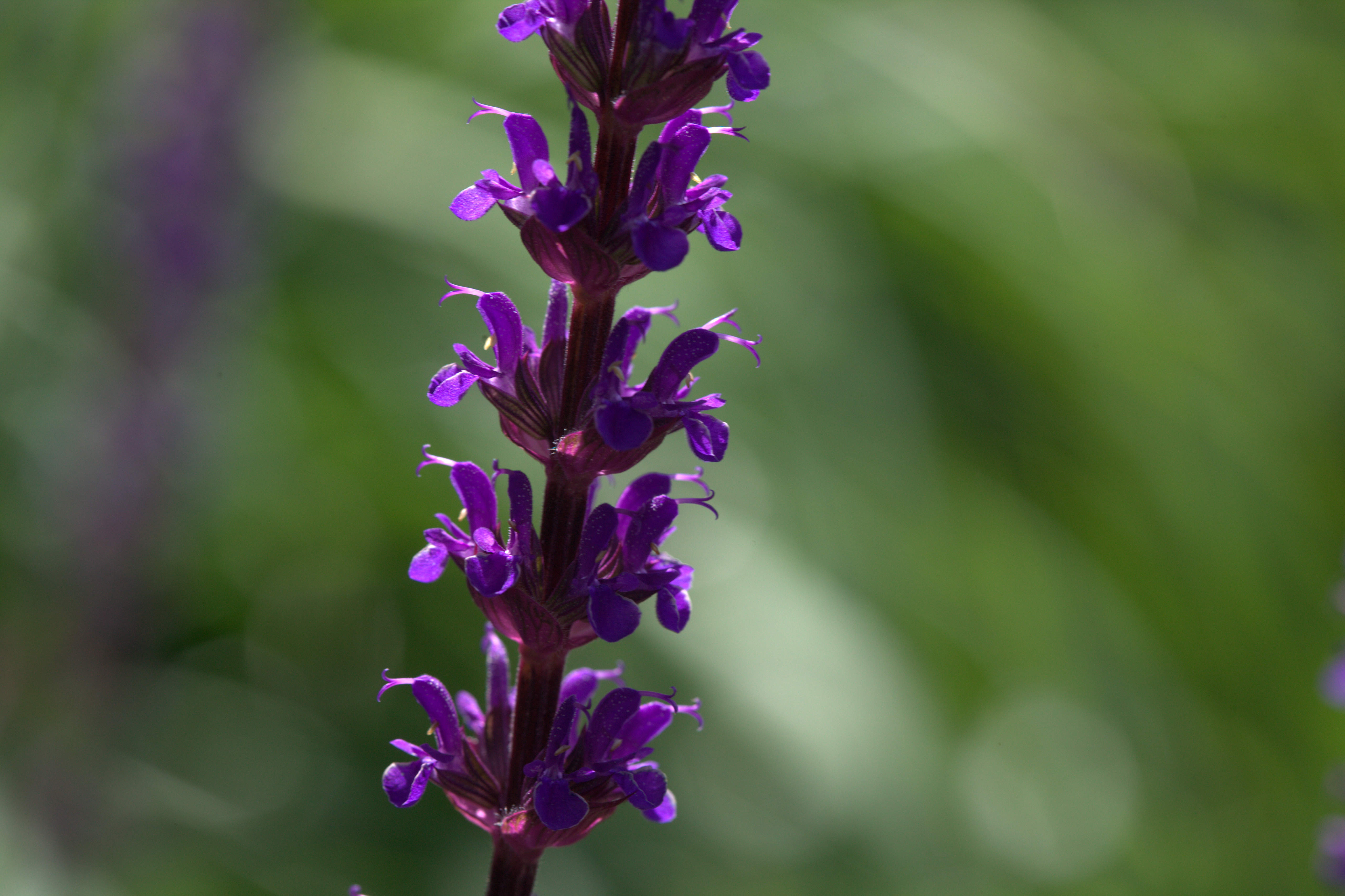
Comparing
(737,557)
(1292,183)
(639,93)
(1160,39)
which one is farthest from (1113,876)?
(1160,39)

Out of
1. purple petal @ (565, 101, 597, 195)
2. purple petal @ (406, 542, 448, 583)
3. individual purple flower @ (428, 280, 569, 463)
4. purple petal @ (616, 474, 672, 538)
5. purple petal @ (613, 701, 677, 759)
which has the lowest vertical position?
purple petal @ (613, 701, 677, 759)

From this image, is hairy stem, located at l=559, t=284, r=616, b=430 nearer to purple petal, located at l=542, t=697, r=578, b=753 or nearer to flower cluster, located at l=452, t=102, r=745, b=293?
flower cluster, located at l=452, t=102, r=745, b=293

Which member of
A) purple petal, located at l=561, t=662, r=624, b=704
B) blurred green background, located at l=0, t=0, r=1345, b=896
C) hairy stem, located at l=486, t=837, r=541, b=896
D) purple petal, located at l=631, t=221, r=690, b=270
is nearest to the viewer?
purple petal, located at l=631, t=221, r=690, b=270

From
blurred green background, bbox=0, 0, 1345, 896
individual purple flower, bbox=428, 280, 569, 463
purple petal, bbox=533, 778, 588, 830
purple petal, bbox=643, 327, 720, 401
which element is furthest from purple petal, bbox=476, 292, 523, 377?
blurred green background, bbox=0, 0, 1345, 896

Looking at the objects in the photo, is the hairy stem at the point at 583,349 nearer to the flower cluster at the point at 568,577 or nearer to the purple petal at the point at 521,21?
the flower cluster at the point at 568,577

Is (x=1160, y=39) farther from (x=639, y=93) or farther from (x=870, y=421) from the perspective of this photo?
(x=639, y=93)
